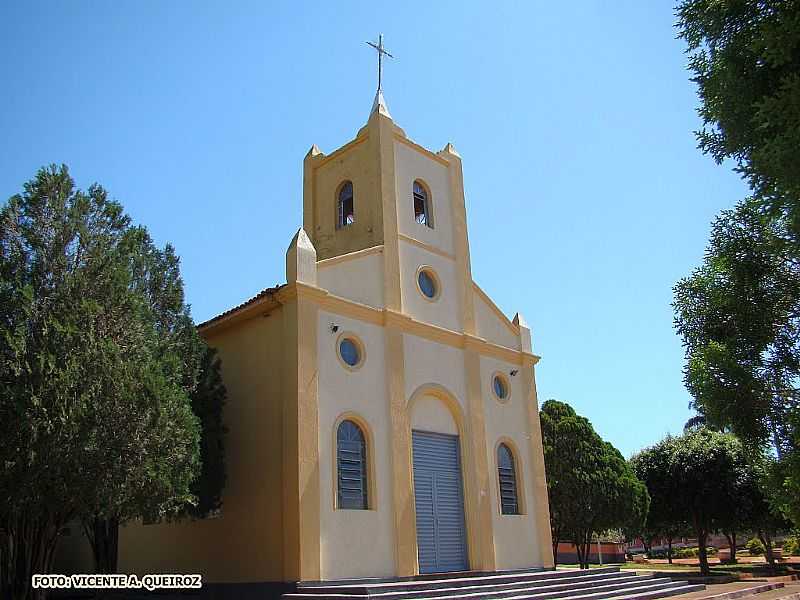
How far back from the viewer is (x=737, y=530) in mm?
30562

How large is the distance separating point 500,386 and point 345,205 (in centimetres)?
692

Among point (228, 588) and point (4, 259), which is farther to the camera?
point (228, 588)

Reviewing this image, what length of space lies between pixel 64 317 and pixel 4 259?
1.53 metres

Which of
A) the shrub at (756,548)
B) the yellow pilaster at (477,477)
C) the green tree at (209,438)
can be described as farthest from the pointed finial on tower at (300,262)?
the shrub at (756,548)

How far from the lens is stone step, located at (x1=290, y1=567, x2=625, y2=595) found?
13.7 meters

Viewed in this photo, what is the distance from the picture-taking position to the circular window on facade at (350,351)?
1666cm

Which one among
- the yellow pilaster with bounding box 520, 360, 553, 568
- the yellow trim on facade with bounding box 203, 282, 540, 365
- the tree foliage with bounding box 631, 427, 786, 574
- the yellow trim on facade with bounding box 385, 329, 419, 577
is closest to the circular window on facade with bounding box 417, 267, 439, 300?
the yellow trim on facade with bounding box 203, 282, 540, 365

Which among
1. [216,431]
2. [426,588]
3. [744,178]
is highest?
[744,178]

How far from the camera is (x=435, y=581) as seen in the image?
50.5ft

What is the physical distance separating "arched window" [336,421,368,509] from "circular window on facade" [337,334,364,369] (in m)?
1.38

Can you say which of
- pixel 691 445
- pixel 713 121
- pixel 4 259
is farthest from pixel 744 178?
pixel 691 445

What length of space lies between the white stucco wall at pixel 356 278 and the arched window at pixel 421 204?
119 inches

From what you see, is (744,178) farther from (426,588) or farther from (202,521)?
(202,521)

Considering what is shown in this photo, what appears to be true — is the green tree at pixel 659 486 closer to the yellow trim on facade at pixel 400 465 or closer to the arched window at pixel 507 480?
the arched window at pixel 507 480
